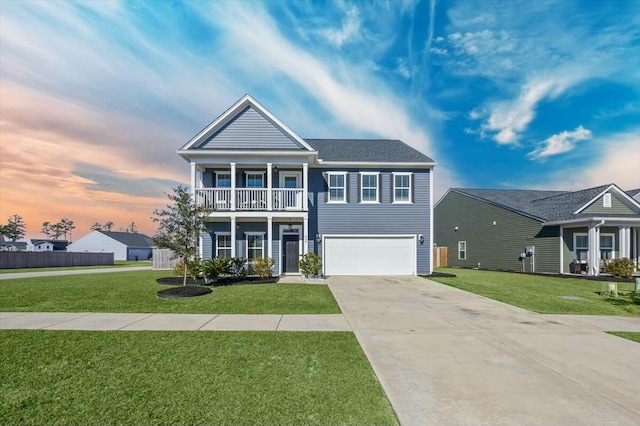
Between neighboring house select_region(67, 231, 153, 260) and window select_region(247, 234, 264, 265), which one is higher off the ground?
window select_region(247, 234, 264, 265)

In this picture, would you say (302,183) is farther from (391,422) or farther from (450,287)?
(391,422)

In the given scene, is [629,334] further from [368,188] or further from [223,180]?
[223,180]

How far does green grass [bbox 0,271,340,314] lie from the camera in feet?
27.0

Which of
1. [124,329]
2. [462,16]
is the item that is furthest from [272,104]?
[124,329]

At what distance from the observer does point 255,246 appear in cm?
1670

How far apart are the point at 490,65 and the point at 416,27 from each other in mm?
4957

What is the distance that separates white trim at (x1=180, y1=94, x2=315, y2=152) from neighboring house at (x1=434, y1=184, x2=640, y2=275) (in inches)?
617

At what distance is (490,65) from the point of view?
17.5 metres

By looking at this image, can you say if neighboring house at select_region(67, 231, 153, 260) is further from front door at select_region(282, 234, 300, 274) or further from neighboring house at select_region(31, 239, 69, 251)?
front door at select_region(282, 234, 300, 274)

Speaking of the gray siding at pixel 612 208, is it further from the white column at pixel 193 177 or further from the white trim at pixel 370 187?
the white column at pixel 193 177

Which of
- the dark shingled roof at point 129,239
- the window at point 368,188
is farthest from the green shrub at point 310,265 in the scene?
the dark shingled roof at point 129,239

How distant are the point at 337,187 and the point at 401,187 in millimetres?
3545

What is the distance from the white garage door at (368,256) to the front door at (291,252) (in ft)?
5.08

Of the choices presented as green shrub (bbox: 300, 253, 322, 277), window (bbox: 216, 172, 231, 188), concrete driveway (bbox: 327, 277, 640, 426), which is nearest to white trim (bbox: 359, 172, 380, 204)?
green shrub (bbox: 300, 253, 322, 277)
